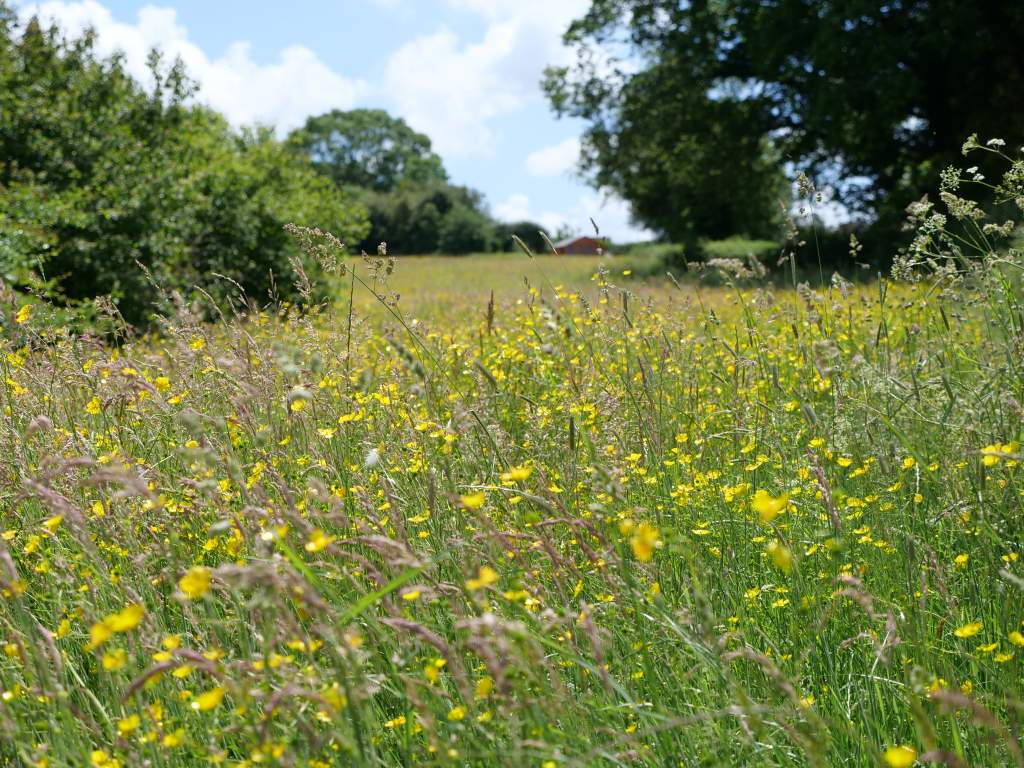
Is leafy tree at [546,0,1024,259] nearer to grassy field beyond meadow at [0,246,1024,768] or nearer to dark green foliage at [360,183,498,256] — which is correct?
grassy field beyond meadow at [0,246,1024,768]

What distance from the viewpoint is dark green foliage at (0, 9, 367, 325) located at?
1098 centimetres

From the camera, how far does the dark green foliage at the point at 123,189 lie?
36.0ft

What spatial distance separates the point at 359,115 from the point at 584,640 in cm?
9756

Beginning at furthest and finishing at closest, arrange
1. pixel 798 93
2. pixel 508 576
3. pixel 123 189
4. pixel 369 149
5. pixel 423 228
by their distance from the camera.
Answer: pixel 369 149 < pixel 423 228 < pixel 798 93 < pixel 123 189 < pixel 508 576

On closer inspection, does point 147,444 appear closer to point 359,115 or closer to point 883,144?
point 883,144

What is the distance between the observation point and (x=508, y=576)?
87.7 inches

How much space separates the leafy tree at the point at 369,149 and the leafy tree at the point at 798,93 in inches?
2869

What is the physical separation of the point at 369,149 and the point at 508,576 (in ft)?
318

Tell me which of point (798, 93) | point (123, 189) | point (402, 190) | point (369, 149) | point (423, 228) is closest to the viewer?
point (123, 189)

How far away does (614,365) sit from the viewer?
12.8ft

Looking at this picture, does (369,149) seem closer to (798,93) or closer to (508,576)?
(798,93)

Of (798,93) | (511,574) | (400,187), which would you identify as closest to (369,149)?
(400,187)

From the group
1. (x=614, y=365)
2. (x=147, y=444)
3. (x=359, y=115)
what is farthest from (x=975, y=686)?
(x=359, y=115)

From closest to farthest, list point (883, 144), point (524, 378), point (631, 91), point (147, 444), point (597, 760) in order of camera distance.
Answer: point (597, 760), point (147, 444), point (524, 378), point (883, 144), point (631, 91)
